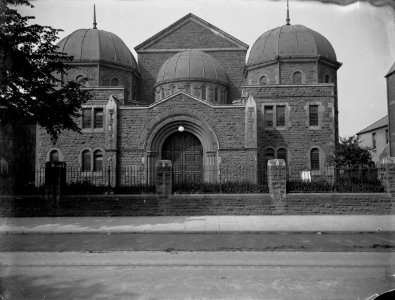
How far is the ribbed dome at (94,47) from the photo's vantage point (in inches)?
1109

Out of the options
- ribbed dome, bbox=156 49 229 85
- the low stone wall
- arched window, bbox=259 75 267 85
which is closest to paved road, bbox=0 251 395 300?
the low stone wall

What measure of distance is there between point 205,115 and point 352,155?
9259 mm

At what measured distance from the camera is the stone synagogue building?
22.7 meters

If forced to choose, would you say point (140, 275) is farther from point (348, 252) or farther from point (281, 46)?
point (281, 46)

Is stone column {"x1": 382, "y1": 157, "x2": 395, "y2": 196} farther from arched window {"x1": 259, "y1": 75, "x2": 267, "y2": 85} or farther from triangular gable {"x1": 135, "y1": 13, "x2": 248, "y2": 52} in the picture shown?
triangular gable {"x1": 135, "y1": 13, "x2": 248, "y2": 52}

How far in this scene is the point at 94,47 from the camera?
28406 mm

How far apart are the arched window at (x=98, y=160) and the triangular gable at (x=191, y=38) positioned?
38.6ft

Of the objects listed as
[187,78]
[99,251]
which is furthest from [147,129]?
[99,251]

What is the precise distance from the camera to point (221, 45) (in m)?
32.1

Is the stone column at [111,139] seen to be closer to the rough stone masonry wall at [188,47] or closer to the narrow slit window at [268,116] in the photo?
the rough stone masonry wall at [188,47]

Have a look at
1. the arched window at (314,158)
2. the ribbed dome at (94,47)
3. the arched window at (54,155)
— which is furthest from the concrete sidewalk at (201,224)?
the ribbed dome at (94,47)

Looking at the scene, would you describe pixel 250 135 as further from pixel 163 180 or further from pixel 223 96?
pixel 163 180

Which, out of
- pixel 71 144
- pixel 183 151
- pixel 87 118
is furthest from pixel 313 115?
pixel 71 144

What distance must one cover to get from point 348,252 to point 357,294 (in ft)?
11.7
